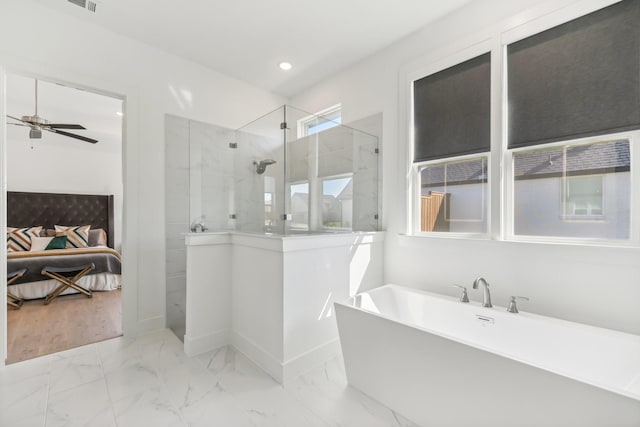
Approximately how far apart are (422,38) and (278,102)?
6.40 feet

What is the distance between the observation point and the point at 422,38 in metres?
2.45

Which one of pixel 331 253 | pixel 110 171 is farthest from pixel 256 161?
pixel 110 171

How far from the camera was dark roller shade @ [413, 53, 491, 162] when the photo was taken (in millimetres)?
2133

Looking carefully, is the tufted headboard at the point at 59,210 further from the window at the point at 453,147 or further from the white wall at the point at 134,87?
the window at the point at 453,147

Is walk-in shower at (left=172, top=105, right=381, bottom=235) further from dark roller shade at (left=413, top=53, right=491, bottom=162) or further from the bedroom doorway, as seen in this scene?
the bedroom doorway

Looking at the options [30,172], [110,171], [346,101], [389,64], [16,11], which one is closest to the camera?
[16,11]

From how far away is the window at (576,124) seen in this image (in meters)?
1.60

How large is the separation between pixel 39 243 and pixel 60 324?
96.9 inches

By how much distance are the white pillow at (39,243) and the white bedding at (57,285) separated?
102 cm

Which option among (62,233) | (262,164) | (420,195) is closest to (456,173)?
(420,195)

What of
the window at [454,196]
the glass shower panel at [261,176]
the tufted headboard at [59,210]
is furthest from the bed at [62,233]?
the window at [454,196]

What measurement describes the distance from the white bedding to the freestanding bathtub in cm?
417

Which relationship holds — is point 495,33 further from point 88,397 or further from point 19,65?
point 88,397

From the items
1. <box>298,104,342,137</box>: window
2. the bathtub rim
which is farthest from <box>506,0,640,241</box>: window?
<box>298,104,342,137</box>: window
